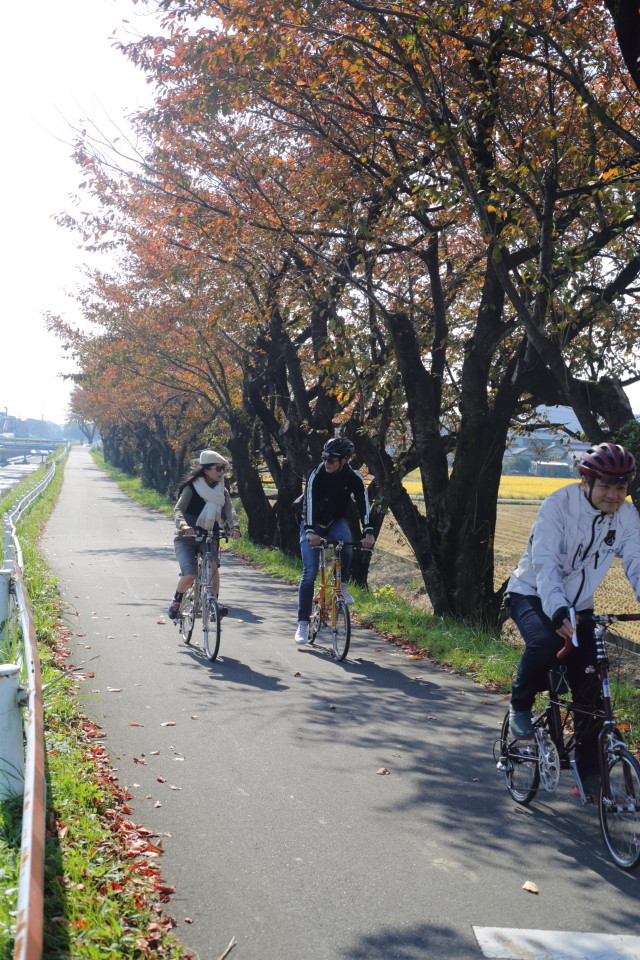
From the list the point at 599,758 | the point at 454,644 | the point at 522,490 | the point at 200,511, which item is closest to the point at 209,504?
the point at 200,511

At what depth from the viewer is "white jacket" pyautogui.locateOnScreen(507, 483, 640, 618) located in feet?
15.2

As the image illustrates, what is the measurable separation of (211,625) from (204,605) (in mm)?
247

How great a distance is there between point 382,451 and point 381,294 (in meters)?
2.97

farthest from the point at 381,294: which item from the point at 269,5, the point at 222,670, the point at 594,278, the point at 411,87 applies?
the point at 222,670

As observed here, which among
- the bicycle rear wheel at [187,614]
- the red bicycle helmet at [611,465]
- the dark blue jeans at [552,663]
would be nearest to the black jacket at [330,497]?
the bicycle rear wheel at [187,614]

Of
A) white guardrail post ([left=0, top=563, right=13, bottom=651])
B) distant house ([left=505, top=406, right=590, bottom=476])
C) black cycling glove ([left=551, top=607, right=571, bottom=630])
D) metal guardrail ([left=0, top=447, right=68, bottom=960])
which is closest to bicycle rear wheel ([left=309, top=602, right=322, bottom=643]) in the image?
metal guardrail ([left=0, top=447, right=68, bottom=960])

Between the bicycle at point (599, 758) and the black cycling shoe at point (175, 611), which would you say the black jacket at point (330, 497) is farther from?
the bicycle at point (599, 758)

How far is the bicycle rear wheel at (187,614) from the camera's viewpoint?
986cm

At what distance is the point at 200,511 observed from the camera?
9930 mm

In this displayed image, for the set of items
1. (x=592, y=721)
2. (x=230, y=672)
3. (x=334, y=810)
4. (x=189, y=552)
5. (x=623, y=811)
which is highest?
(x=189, y=552)

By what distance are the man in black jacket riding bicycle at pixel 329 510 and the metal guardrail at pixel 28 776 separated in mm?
3159

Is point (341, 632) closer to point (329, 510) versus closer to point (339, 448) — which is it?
point (329, 510)

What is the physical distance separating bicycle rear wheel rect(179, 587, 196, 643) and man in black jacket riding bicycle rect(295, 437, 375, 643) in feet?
3.79

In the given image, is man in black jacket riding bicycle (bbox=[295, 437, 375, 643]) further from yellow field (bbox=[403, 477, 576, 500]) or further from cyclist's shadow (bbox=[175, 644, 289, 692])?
yellow field (bbox=[403, 477, 576, 500])
